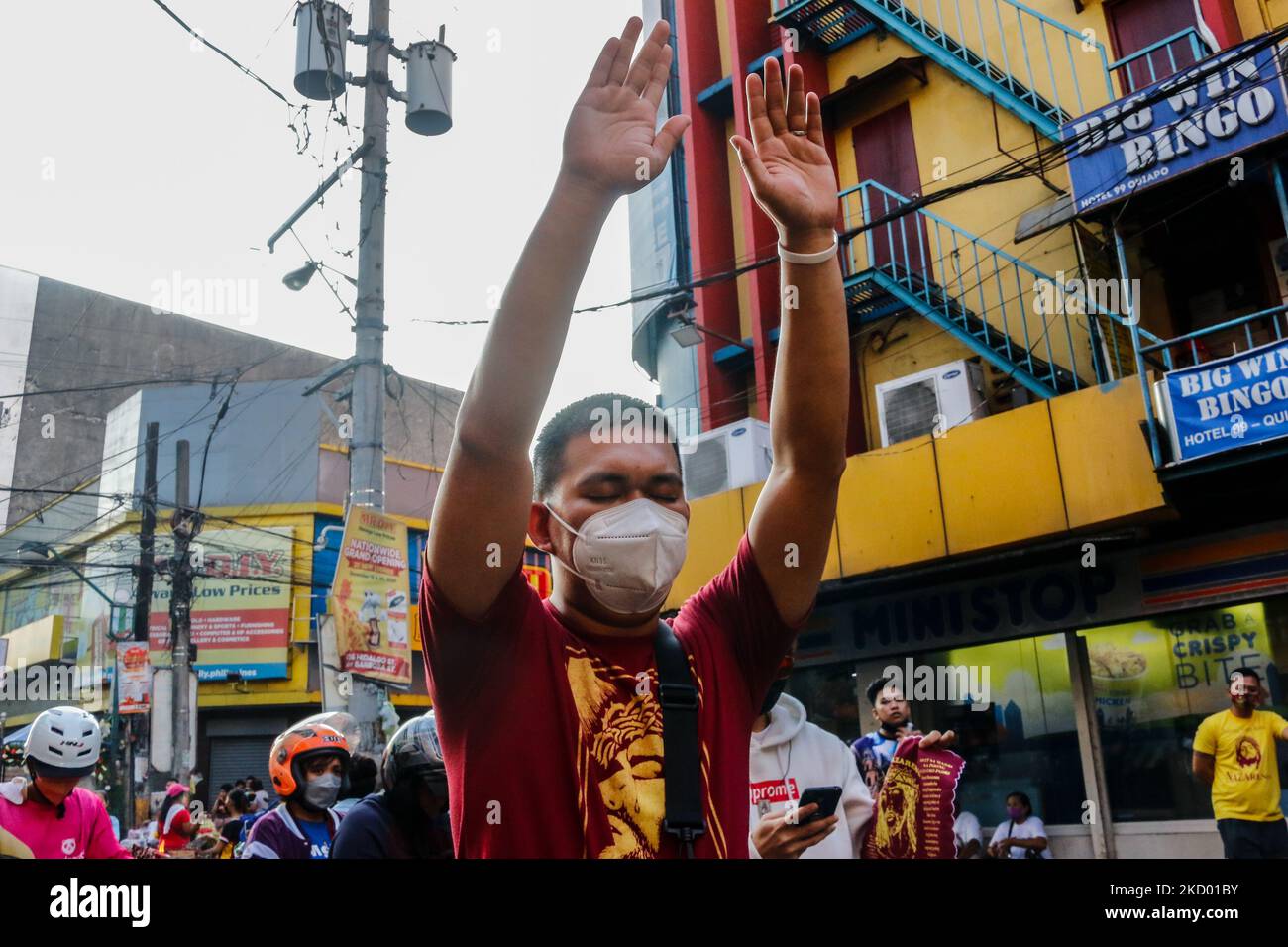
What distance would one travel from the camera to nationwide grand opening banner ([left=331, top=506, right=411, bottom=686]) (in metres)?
6.63

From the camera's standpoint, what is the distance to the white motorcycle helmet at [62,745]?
334 centimetres

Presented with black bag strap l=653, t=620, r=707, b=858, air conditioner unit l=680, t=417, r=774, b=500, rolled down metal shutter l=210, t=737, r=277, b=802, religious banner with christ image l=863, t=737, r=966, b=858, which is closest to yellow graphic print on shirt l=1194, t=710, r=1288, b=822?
religious banner with christ image l=863, t=737, r=966, b=858

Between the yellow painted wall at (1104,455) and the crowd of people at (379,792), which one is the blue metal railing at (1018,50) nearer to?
the yellow painted wall at (1104,455)

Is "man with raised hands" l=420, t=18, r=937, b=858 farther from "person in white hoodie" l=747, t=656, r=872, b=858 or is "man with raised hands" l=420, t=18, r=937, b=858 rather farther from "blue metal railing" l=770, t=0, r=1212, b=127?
"blue metal railing" l=770, t=0, r=1212, b=127

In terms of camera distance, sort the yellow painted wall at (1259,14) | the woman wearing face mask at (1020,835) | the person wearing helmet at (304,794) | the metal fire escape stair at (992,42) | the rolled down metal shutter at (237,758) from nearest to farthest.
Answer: the person wearing helmet at (304,794)
the woman wearing face mask at (1020,835)
the yellow painted wall at (1259,14)
the metal fire escape stair at (992,42)
the rolled down metal shutter at (237,758)

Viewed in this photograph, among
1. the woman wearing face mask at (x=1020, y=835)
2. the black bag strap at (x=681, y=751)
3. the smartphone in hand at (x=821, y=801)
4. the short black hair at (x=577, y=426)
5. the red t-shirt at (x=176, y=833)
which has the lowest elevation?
the woman wearing face mask at (x=1020, y=835)

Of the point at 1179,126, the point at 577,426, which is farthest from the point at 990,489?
the point at 577,426

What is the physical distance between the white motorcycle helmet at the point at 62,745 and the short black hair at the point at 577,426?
2.25 meters

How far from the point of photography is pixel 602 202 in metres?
1.57

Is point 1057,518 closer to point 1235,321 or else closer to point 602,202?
point 1235,321

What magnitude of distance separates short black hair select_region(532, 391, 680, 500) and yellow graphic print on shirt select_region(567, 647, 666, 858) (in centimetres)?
34

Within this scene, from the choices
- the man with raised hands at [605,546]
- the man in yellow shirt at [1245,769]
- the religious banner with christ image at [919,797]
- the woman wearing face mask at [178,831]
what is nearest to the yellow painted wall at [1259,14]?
the man in yellow shirt at [1245,769]
